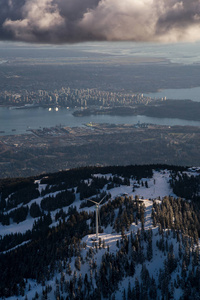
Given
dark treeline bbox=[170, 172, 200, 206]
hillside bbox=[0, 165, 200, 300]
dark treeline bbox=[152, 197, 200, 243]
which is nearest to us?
hillside bbox=[0, 165, 200, 300]

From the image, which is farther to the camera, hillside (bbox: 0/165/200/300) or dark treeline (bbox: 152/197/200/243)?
dark treeline (bbox: 152/197/200/243)

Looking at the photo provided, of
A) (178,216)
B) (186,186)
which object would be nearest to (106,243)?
(178,216)

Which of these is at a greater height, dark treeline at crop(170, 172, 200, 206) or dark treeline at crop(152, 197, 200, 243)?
dark treeline at crop(152, 197, 200, 243)

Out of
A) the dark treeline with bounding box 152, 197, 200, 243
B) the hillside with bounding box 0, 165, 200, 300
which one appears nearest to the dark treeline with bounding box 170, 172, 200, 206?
the hillside with bounding box 0, 165, 200, 300

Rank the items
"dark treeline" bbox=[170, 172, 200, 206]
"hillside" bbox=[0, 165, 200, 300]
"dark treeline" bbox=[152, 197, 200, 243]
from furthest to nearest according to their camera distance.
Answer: "dark treeline" bbox=[170, 172, 200, 206] < "dark treeline" bbox=[152, 197, 200, 243] < "hillside" bbox=[0, 165, 200, 300]

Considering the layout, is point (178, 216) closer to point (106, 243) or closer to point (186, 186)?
point (106, 243)

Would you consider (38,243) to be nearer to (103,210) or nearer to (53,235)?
(53,235)

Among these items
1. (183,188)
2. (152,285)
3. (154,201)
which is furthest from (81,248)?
(183,188)

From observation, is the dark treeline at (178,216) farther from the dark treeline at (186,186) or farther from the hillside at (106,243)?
the dark treeline at (186,186)

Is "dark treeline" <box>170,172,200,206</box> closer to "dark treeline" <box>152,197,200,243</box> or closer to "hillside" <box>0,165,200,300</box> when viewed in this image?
"hillside" <box>0,165,200,300</box>
